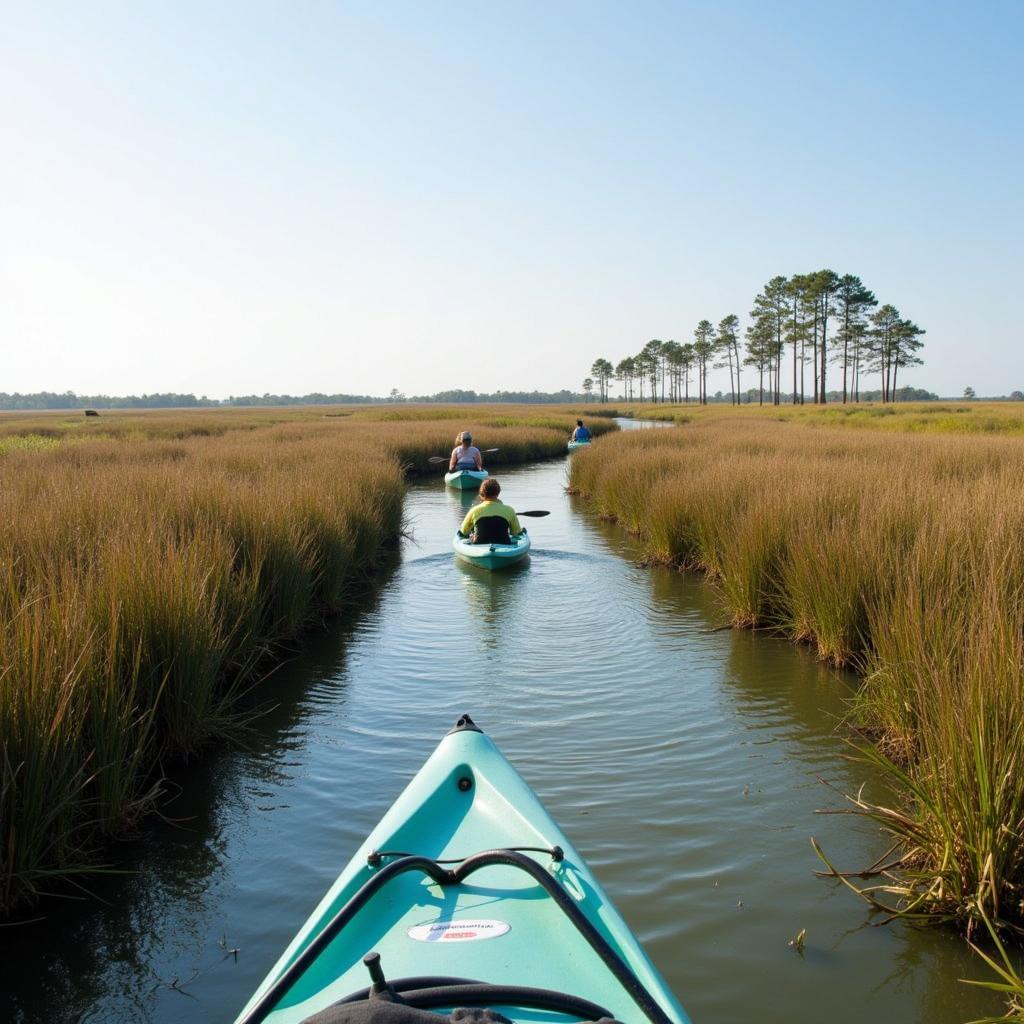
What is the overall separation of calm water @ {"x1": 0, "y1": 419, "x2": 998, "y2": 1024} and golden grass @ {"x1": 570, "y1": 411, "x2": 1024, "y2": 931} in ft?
1.18

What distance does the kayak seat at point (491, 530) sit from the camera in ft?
41.3

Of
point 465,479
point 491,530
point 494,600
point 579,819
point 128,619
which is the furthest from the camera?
point 465,479

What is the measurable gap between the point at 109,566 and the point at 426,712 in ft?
9.37

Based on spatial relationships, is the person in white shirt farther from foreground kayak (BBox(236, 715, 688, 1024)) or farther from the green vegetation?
foreground kayak (BBox(236, 715, 688, 1024))

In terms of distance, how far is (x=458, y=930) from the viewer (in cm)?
296

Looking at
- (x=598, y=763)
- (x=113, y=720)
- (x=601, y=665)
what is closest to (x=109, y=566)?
(x=113, y=720)

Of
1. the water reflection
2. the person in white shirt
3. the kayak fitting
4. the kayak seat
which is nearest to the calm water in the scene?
the water reflection

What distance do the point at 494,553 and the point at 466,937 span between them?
9.45 meters

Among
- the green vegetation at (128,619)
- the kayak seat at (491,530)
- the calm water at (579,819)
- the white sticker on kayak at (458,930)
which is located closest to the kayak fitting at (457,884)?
the white sticker on kayak at (458,930)

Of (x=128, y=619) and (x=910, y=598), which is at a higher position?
(x=910, y=598)

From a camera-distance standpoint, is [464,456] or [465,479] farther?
[464,456]

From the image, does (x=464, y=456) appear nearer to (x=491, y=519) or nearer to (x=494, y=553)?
(x=491, y=519)

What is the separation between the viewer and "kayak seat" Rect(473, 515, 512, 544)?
12594mm

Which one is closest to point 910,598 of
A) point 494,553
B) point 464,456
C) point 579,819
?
point 579,819
